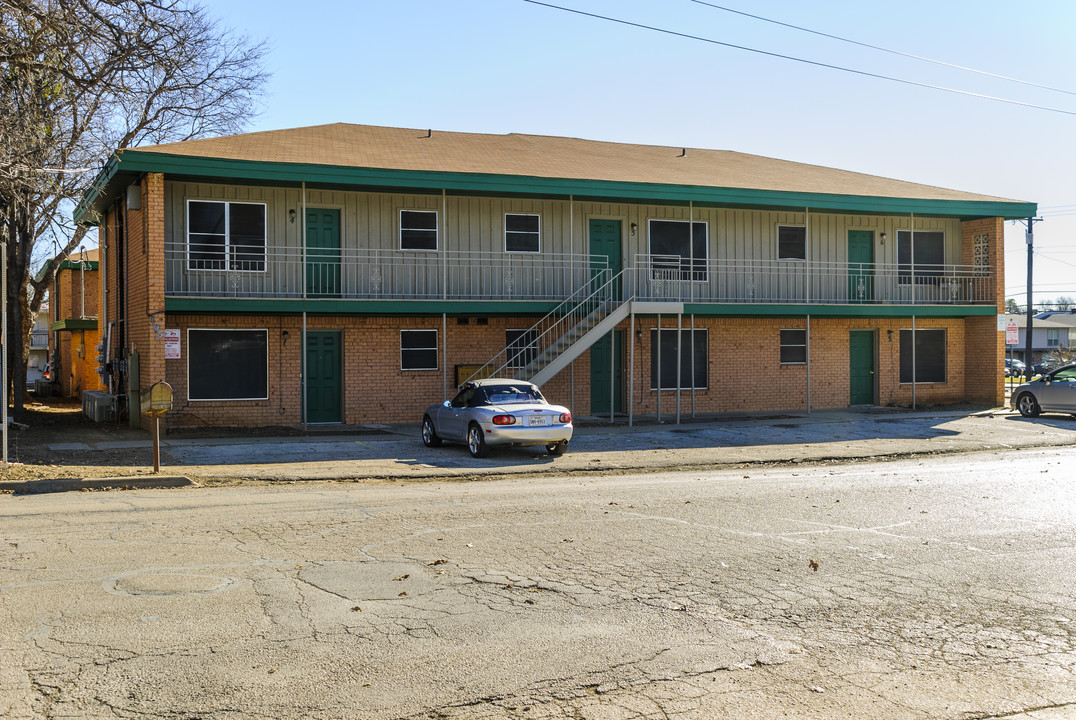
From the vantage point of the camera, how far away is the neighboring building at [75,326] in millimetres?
33312

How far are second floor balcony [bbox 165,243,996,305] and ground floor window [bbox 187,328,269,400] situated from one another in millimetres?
1058

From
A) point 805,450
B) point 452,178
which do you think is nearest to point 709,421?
point 805,450

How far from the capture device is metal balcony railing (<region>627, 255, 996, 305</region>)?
24609 millimetres

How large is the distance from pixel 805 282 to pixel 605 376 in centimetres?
625

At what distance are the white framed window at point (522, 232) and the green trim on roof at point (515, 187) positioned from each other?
118 cm

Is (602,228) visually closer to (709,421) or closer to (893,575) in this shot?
(709,421)

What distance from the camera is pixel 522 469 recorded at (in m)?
15.0

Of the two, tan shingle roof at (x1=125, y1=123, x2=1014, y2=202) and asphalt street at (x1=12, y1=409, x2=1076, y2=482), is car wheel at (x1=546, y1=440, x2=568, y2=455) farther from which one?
tan shingle roof at (x1=125, y1=123, x2=1014, y2=202)

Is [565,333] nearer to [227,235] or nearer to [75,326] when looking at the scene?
[227,235]

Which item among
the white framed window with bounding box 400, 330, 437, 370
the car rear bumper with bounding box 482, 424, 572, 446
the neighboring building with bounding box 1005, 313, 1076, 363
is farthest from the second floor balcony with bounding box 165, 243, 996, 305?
the neighboring building with bounding box 1005, 313, 1076, 363

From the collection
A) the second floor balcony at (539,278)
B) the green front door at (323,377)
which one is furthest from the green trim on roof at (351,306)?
the green front door at (323,377)

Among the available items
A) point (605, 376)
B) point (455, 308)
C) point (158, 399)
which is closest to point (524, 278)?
point (455, 308)

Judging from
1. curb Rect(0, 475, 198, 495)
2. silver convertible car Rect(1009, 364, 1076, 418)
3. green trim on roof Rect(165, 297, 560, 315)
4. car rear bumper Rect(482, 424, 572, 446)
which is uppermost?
green trim on roof Rect(165, 297, 560, 315)

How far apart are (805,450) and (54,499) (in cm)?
1260
